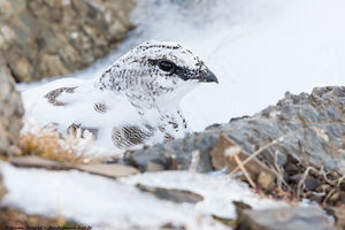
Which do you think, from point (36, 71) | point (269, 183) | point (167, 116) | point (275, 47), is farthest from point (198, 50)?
point (269, 183)

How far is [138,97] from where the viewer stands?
13.6 ft

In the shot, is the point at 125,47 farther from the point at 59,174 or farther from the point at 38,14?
the point at 59,174

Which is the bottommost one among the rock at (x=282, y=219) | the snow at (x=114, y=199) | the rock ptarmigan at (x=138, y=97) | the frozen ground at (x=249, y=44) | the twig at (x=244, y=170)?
the rock at (x=282, y=219)

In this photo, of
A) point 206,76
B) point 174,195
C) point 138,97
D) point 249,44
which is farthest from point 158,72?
point 249,44

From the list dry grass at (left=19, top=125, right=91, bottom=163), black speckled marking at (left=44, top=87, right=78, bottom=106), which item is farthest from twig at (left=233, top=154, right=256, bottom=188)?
black speckled marking at (left=44, top=87, right=78, bottom=106)

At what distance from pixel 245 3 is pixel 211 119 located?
2.68 m

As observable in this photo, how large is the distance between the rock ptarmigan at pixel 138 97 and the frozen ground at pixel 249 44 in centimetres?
130

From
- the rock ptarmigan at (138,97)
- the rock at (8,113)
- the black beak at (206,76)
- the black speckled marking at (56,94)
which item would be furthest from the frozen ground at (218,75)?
the black speckled marking at (56,94)

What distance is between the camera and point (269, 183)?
2.92m

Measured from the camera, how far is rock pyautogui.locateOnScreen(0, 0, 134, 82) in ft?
24.9

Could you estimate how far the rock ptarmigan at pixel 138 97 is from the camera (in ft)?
12.9

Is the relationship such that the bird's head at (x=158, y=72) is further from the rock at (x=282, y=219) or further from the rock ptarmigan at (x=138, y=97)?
the rock at (x=282, y=219)

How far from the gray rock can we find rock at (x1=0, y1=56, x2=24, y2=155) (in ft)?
1.89

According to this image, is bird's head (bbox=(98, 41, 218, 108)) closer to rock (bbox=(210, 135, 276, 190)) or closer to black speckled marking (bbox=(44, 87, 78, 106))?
black speckled marking (bbox=(44, 87, 78, 106))
